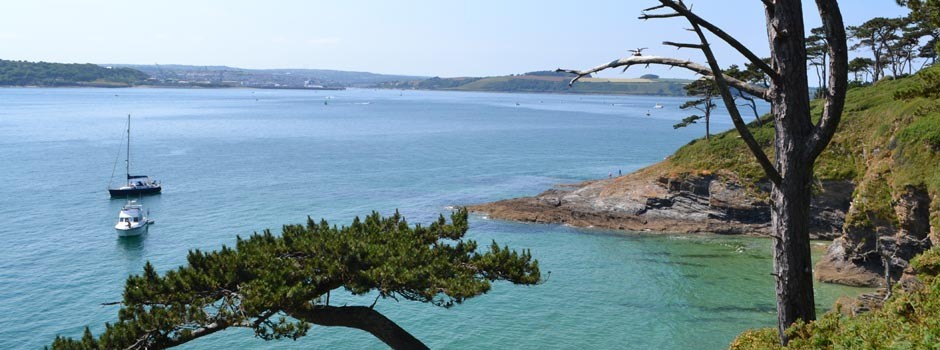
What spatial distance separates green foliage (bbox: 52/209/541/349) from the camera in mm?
11617

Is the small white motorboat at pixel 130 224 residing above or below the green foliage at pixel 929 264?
below

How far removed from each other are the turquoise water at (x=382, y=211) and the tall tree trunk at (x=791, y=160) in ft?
65.2

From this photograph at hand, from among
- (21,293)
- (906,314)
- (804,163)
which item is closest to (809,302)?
(804,163)

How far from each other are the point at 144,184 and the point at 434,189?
24274 mm

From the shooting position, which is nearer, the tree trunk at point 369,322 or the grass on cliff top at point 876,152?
the tree trunk at point 369,322

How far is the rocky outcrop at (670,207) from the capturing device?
1628 inches

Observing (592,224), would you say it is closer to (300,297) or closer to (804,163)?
(300,297)

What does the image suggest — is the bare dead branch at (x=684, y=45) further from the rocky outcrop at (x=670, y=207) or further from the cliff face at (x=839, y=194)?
the rocky outcrop at (x=670, y=207)

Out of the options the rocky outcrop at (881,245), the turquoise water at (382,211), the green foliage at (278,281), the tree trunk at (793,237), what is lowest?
the turquoise water at (382,211)

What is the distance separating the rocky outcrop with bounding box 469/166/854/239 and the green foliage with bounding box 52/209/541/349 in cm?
3357

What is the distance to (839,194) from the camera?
4078 centimetres

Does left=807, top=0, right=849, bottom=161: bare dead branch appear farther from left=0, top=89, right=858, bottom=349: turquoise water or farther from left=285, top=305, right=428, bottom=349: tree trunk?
left=0, top=89, right=858, bottom=349: turquoise water

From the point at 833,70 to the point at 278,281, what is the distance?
9.06 m

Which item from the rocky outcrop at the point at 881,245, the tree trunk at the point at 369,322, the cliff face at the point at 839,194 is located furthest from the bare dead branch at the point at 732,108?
the rocky outcrop at the point at 881,245
